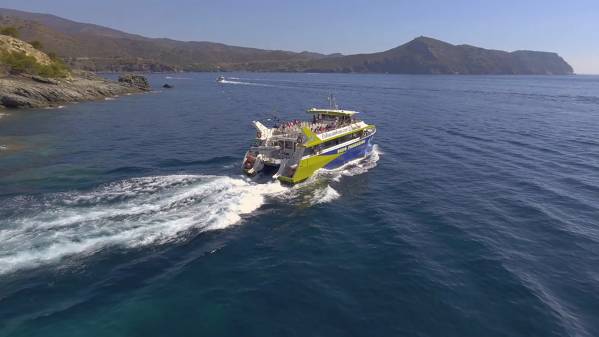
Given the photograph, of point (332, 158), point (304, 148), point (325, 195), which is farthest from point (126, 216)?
point (332, 158)

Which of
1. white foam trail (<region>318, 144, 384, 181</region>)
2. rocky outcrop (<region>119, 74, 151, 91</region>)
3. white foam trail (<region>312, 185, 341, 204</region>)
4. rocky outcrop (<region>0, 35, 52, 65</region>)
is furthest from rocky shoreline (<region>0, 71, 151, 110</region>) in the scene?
white foam trail (<region>312, 185, 341, 204</region>)

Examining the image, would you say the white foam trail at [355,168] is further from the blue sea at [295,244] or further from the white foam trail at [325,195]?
the white foam trail at [325,195]

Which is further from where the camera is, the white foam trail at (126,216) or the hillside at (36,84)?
the hillside at (36,84)

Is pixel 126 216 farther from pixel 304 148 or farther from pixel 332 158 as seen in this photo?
pixel 332 158

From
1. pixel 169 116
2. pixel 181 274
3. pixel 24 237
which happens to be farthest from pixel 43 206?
pixel 169 116

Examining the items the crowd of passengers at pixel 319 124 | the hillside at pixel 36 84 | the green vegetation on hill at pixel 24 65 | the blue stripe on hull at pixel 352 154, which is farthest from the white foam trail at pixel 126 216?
the green vegetation on hill at pixel 24 65

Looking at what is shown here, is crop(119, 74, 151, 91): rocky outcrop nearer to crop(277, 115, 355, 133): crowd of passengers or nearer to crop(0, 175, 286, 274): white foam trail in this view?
crop(277, 115, 355, 133): crowd of passengers
